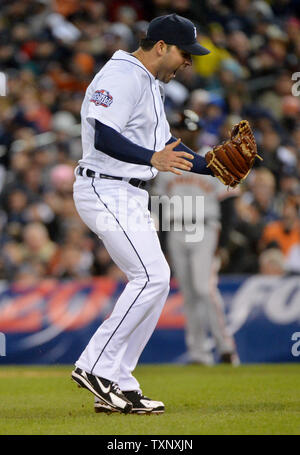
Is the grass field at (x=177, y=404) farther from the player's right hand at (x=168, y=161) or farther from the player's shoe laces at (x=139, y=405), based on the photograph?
the player's right hand at (x=168, y=161)

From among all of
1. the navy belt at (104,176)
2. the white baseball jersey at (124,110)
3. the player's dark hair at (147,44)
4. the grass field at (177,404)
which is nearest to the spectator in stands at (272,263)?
the grass field at (177,404)

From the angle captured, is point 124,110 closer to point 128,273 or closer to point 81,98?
point 128,273

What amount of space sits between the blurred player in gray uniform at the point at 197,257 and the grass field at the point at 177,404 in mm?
441

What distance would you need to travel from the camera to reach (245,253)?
10156mm

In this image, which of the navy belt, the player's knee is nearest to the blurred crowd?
the navy belt

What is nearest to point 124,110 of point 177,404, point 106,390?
point 106,390

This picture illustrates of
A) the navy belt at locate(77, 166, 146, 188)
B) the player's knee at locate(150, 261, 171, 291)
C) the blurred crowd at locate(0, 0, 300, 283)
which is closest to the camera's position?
the player's knee at locate(150, 261, 171, 291)

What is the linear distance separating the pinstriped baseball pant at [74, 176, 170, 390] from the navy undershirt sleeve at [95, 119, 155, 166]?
12.7 inches

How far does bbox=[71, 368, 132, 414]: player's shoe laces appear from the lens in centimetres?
493

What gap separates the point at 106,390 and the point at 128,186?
116cm

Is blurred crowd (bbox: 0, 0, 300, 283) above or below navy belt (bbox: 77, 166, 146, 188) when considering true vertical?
below

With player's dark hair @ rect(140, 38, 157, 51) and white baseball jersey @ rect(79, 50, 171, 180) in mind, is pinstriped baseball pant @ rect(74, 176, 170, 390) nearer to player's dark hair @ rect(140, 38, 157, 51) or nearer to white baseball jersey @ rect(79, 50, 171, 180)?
white baseball jersey @ rect(79, 50, 171, 180)

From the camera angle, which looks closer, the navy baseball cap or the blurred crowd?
the navy baseball cap

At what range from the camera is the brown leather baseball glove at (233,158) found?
5.30 metres
